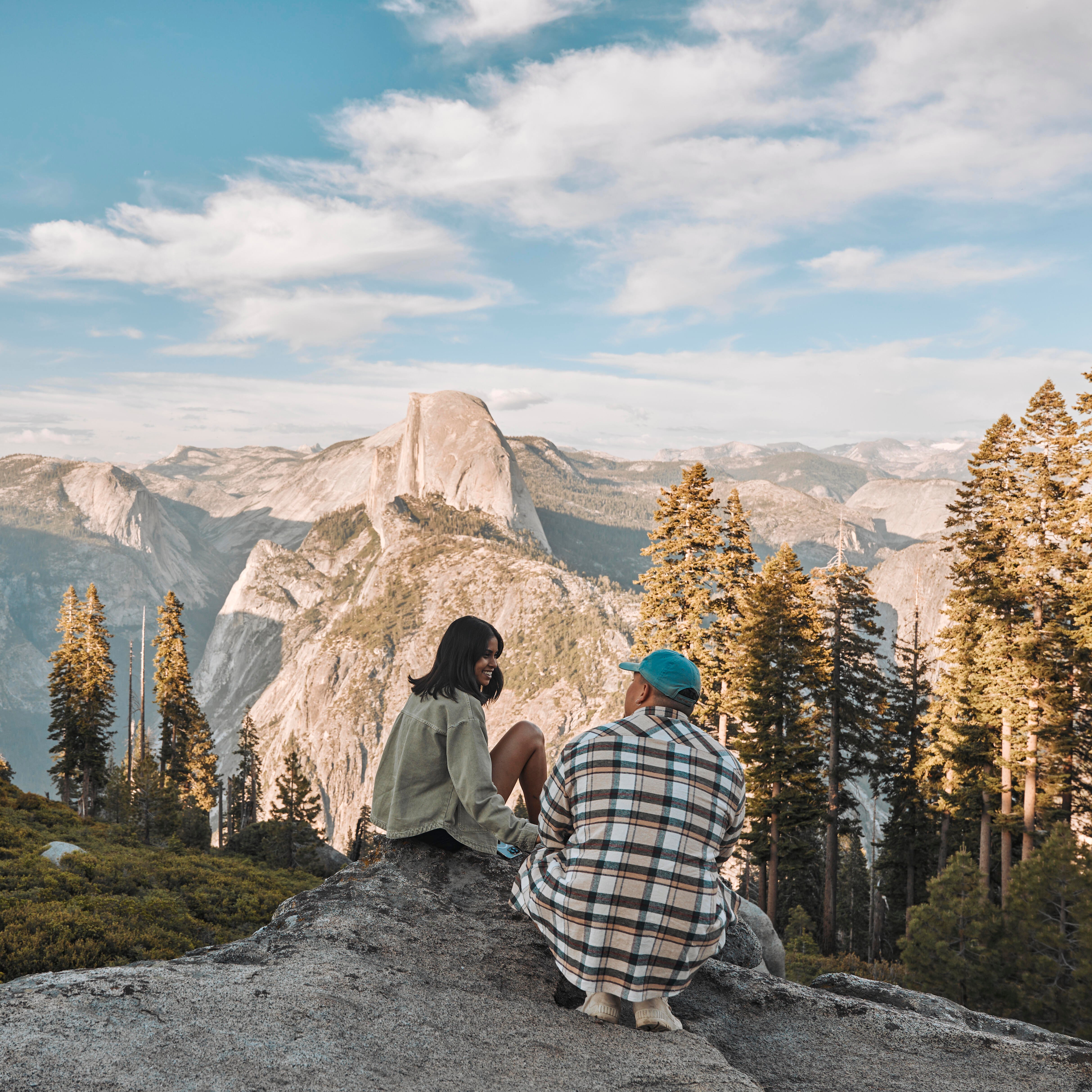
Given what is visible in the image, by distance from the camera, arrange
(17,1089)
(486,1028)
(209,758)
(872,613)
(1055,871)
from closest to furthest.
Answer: (17,1089) < (486,1028) < (1055,871) < (872,613) < (209,758)

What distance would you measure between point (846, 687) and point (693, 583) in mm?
6117

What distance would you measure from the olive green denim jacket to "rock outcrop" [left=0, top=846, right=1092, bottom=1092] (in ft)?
1.29

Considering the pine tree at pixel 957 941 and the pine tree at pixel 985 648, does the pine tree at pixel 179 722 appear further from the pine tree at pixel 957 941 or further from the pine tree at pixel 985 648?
the pine tree at pixel 957 941

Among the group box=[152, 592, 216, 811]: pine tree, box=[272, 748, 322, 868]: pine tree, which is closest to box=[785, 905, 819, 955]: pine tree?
box=[272, 748, 322, 868]: pine tree

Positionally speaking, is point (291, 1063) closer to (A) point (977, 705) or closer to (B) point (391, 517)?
(A) point (977, 705)

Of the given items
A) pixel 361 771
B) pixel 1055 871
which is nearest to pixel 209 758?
pixel 1055 871

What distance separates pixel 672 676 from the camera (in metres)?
3.71

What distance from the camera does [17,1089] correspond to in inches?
100

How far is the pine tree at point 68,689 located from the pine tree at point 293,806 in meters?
9.84

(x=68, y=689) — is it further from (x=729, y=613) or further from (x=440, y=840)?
(x=440, y=840)

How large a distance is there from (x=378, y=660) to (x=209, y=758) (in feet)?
326

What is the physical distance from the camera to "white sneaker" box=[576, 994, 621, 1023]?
11.9 feet

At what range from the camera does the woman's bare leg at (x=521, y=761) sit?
Result: 514cm

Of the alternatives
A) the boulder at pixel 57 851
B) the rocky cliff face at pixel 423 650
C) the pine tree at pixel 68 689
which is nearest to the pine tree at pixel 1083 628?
the boulder at pixel 57 851
